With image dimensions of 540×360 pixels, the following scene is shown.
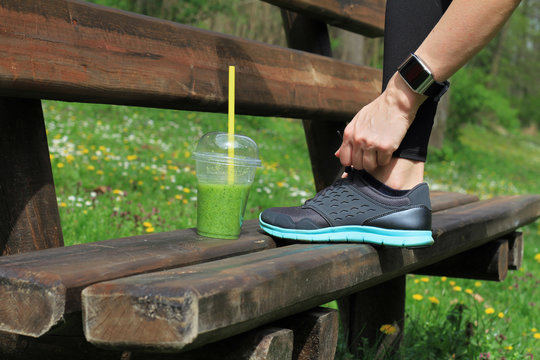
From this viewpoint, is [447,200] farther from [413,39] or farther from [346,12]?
[413,39]

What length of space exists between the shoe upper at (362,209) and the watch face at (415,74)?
25 centimetres

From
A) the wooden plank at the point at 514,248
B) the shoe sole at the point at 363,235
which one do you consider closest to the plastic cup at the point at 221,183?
the shoe sole at the point at 363,235

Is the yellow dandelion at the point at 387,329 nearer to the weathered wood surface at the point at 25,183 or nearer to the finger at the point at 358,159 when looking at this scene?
the finger at the point at 358,159

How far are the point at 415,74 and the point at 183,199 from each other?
9.39 feet

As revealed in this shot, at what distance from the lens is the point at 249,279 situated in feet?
3.19

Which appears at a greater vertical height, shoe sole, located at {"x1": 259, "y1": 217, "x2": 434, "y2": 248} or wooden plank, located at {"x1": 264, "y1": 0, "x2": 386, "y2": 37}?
wooden plank, located at {"x1": 264, "y1": 0, "x2": 386, "y2": 37}

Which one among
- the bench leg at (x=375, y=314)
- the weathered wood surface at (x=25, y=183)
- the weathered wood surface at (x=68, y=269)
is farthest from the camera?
the bench leg at (x=375, y=314)

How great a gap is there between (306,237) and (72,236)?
72.7 inches

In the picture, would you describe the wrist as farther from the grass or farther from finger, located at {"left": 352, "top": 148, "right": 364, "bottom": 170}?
the grass

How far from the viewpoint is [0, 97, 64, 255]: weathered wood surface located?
143 centimetres

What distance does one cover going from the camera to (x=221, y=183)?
59.5 inches

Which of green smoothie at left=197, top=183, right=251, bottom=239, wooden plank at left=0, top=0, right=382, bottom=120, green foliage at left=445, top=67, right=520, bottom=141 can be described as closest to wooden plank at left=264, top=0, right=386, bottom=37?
wooden plank at left=0, top=0, right=382, bottom=120

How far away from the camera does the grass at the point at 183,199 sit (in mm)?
2666

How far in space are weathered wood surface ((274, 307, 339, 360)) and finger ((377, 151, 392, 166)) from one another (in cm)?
42
